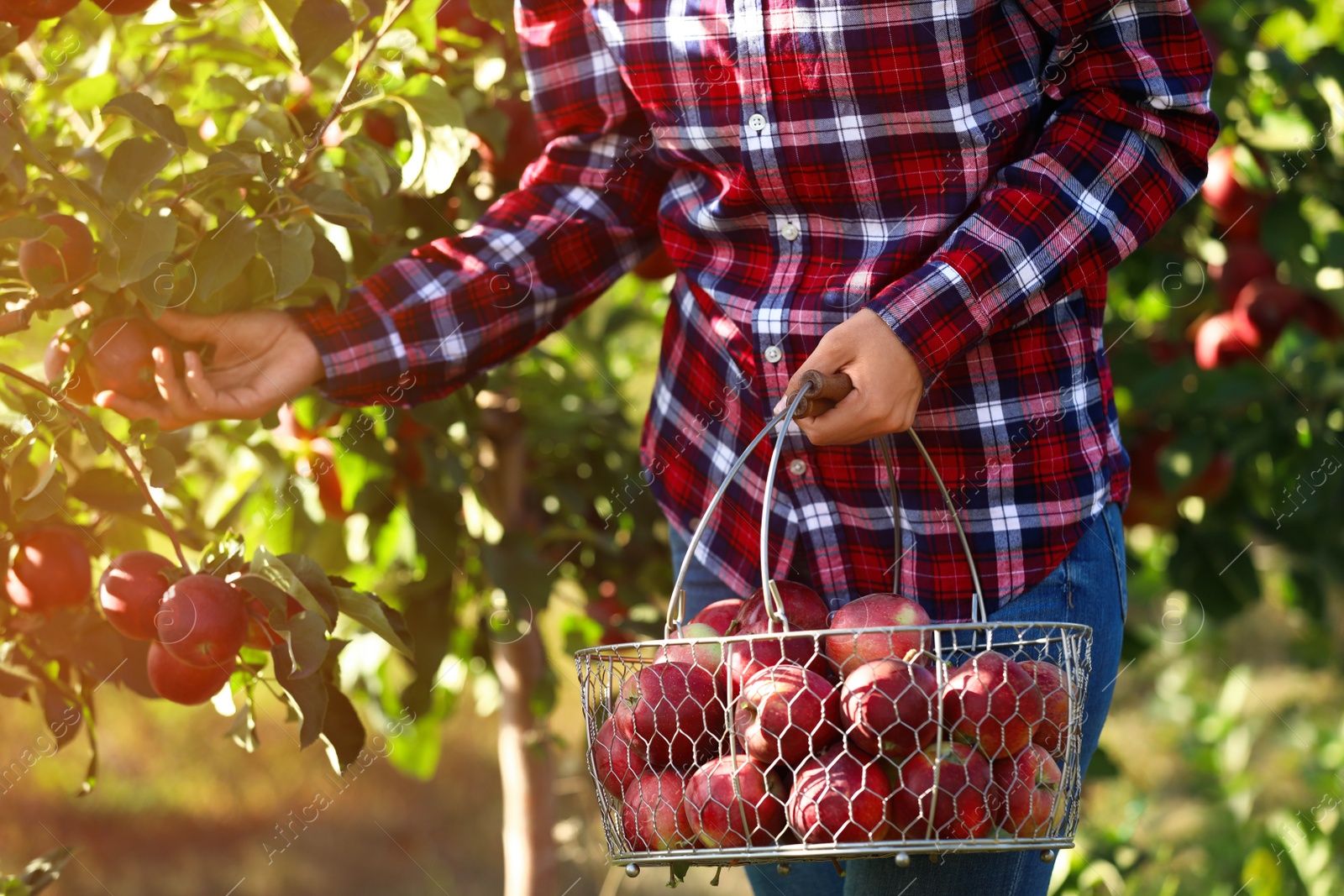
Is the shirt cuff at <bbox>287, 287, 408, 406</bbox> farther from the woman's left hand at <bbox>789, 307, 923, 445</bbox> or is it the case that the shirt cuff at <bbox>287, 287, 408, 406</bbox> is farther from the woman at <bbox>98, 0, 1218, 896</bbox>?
the woman's left hand at <bbox>789, 307, 923, 445</bbox>

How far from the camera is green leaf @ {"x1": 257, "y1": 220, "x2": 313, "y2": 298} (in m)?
1.03

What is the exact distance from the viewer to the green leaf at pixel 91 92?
125 cm

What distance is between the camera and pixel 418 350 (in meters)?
1.11

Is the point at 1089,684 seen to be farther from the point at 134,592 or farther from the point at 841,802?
the point at 134,592

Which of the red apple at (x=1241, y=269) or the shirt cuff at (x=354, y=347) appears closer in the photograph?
the shirt cuff at (x=354, y=347)

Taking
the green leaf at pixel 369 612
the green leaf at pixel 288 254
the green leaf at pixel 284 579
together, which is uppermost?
the green leaf at pixel 288 254

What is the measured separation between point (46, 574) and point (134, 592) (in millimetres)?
106

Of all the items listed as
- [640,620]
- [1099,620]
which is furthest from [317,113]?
[1099,620]

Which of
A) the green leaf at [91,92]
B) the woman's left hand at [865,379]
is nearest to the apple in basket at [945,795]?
the woman's left hand at [865,379]

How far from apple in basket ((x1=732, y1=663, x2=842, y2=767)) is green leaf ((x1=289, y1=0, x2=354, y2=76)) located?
69 cm

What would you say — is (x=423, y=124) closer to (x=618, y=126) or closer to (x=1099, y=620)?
(x=618, y=126)

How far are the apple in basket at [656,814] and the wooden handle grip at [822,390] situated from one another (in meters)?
0.26

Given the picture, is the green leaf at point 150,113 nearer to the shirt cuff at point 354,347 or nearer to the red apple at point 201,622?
the shirt cuff at point 354,347

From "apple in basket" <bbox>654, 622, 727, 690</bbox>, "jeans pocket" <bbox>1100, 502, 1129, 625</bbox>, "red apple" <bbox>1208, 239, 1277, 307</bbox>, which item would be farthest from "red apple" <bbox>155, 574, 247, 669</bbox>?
"red apple" <bbox>1208, 239, 1277, 307</bbox>
